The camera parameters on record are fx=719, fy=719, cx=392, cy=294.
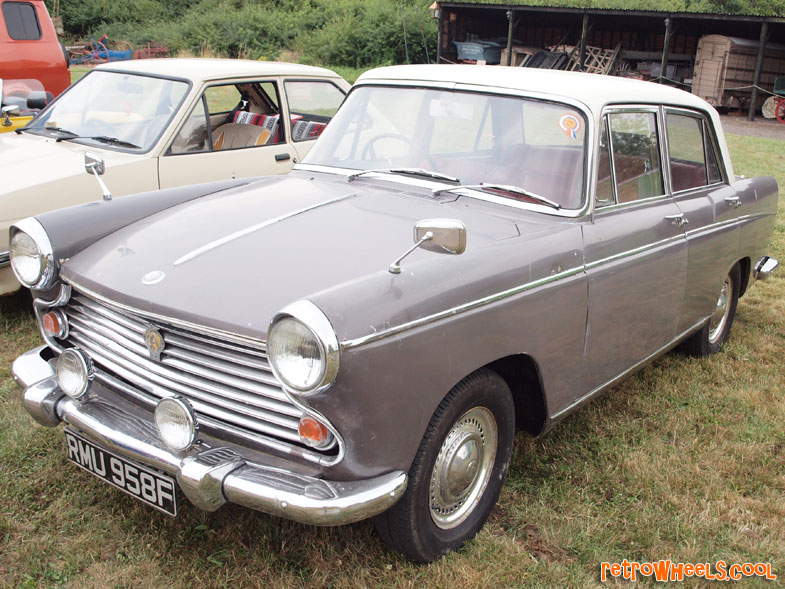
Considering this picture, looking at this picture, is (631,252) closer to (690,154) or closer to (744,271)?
→ (690,154)

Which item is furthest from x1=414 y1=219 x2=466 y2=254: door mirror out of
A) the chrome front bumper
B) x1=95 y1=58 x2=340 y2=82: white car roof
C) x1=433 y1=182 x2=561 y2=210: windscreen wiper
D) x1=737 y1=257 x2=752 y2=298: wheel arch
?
x1=95 y1=58 x2=340 y2=82: white car roof

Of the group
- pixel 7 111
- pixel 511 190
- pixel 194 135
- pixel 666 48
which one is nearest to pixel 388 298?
pixel 511 190

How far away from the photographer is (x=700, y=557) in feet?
8.98

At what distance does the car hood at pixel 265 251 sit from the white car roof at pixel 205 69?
2.38m

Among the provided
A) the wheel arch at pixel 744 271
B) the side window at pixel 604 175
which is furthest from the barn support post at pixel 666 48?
the side window at pixel 604 175

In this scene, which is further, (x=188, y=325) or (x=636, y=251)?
(x=636, y=251)

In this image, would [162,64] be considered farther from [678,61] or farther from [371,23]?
[371,23]

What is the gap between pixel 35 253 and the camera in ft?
9.27

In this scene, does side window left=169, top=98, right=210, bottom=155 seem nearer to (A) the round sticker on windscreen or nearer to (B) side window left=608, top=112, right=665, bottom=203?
(A) the round sticker on windscreen

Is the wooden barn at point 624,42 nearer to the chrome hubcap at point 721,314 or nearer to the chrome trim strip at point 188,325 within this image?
the chrome hubcap at point 721,314

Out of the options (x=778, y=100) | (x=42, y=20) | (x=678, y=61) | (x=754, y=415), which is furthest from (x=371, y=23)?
(x=754, y=415)

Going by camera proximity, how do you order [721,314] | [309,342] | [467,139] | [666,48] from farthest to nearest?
[666,48], [721,314], [467,139], [309,342]

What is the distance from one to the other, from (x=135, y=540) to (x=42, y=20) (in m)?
7.76

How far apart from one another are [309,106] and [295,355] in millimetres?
4392
